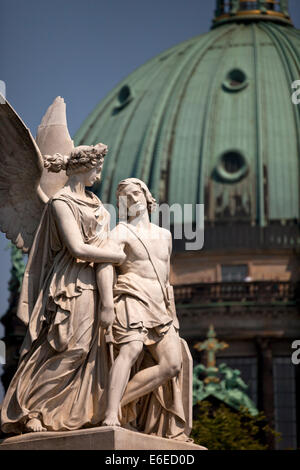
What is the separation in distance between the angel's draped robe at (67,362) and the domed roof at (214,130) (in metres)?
66.8

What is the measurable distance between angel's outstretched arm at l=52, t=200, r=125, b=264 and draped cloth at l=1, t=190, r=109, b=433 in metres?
0.21

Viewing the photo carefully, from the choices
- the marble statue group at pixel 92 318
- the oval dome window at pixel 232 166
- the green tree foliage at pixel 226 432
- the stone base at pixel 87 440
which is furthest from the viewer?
the oval dome window at pixel 232 166

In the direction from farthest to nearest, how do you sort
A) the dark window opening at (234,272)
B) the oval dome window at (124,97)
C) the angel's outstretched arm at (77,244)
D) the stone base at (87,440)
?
1. the oval dome window at (124,97)
2. the dark window opening at (234,272)
3. the angel's outstretched arm at (77,244)
4. the stone base at (87,440)

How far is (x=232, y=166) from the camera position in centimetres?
9012

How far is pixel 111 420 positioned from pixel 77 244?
2.00 m

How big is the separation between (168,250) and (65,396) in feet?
6.96

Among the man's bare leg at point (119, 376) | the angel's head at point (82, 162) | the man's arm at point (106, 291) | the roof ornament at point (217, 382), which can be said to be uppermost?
the roof ornament at point (217, 382)

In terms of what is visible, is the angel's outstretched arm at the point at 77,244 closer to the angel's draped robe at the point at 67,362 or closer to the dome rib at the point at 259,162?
the angel's draped robe at the point at 67,362

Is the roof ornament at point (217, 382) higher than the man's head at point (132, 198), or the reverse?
the roof ornament at point (217, 382)

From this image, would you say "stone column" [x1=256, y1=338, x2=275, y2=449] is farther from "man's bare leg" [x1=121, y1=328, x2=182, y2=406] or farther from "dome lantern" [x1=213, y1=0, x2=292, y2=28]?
"man's bare leg" [x1=121, y1=328, x2=182, y2=406]

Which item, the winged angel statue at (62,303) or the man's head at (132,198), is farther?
the man's head at (132,198)

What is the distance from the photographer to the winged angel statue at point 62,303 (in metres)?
17.9

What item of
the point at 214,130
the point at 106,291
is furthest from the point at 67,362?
the point at 214,130

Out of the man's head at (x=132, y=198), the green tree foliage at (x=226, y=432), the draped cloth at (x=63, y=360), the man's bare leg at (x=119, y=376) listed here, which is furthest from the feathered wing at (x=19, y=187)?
the green tree foliage at (x=226, y=432)
